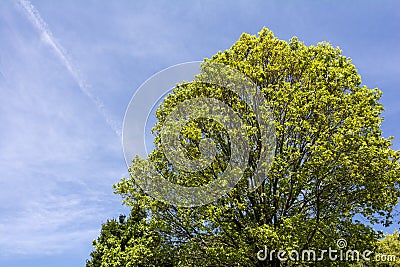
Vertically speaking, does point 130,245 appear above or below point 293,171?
below

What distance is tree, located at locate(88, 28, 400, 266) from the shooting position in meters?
18.3

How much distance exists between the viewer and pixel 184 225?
20.5 metres

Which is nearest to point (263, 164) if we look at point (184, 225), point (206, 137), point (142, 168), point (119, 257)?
point (206, 137)

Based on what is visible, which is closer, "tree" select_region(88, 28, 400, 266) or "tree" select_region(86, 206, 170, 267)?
"tree" select_region(88, 28, 400, 266)

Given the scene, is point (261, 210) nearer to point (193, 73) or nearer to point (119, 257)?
point (193, 73)

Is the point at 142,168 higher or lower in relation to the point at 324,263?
higher

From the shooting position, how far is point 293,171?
63.9ft

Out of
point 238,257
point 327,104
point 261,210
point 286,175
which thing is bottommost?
point 238,257

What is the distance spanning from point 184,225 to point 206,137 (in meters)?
5.23

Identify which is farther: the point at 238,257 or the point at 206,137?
the point at 206,137

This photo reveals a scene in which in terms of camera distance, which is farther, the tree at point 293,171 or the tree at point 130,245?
the tree at point 130,245

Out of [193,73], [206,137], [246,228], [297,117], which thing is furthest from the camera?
[193,73]

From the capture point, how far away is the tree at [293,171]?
1828cm

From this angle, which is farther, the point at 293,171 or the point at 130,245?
the point at 130,245
